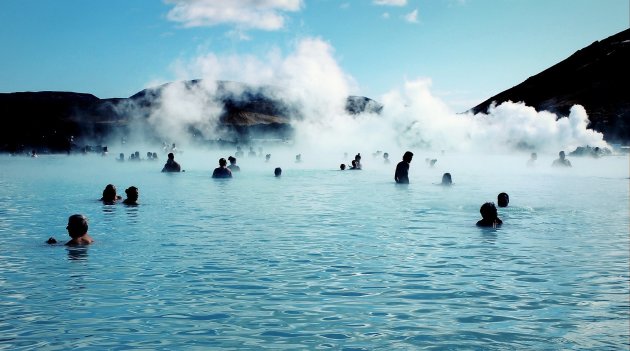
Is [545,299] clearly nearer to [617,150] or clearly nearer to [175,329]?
[175,329]

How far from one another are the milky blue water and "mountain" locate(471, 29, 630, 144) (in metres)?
96.5

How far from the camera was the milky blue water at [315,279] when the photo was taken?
22.6 feet

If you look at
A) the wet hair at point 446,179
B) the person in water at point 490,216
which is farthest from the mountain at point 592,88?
the person in water at point 490,216

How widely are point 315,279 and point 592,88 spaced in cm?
14242

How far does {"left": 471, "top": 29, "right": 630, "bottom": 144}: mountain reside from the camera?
112062 mm

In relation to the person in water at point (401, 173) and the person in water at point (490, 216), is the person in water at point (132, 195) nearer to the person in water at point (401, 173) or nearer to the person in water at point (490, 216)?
the person in water at point (490, 216)

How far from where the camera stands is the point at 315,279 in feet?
31.5

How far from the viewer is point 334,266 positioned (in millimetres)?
10648

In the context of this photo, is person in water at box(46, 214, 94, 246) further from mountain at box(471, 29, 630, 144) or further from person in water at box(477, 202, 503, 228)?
mountain at box(471, 29, 630, 144)

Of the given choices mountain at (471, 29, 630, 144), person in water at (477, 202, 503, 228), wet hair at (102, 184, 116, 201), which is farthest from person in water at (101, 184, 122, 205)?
mountain at (471, 29, 630, 144)

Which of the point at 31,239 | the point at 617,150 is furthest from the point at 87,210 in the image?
the point at 617,150

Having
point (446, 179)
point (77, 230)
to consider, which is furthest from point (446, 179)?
point (77, 230)

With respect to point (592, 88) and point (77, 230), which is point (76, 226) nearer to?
point (77, 230)

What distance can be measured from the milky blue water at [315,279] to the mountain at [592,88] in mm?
96484
